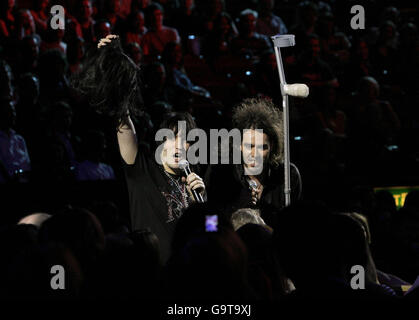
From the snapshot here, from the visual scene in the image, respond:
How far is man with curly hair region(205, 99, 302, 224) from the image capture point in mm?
3066

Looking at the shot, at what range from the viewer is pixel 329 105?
698 centimetres

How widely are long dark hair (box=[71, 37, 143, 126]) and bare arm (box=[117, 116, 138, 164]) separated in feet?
0.25

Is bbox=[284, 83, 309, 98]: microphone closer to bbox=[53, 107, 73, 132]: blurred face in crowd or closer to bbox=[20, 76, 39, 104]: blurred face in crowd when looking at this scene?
bbox=[53, 107, 73, 132]: blurred face in crowd

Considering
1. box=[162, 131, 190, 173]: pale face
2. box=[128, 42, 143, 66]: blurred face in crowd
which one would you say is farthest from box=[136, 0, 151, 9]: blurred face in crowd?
box=[162, 131, 190, 173]: pale face

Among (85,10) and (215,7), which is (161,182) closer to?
(85,10)

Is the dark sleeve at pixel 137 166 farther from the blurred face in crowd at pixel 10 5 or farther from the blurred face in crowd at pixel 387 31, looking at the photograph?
the blurred face in crowd at pixel 387 31

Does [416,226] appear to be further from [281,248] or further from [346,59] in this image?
[346,59]

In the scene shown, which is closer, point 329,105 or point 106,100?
point 106,100

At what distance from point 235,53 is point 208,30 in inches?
17.9

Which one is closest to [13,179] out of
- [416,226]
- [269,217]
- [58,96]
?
[58,96]

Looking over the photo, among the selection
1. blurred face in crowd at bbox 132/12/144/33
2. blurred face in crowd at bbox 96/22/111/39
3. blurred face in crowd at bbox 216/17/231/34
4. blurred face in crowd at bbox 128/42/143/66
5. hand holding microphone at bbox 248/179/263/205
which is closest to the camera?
hand holding microphone at bbox 248/179/263/205

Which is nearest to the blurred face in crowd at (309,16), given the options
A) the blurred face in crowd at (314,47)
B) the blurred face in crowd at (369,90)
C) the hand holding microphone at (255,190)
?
the blurred face in crowd at (314,47)

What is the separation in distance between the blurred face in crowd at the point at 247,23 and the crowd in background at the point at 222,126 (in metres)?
0.02

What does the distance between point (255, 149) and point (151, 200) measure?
0.78 m
